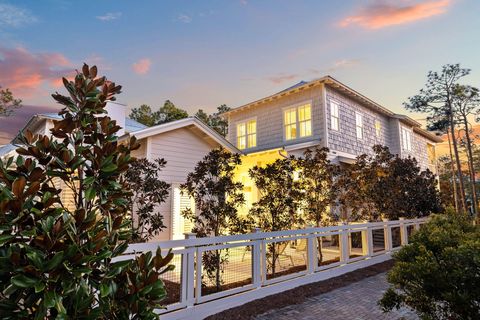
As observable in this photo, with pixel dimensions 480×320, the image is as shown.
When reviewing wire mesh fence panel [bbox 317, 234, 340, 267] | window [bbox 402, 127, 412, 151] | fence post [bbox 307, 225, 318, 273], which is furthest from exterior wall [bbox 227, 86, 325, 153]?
window [bbox 402, 127, 412, 151]

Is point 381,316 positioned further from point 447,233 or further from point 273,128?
point 273,128

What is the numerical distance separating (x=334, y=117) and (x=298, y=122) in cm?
171

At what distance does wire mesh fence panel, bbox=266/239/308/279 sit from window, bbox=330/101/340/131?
25.1ft

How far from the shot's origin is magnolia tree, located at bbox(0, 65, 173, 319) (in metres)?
1.52

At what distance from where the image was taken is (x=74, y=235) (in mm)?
1732

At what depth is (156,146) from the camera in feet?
31.1

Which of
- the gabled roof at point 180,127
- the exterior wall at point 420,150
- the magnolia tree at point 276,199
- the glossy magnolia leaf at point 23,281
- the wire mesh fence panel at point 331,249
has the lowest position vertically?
the wire mesh fence panel at point 331,249

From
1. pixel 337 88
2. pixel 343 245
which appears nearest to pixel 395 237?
pixel 343 245

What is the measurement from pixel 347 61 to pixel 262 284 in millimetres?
11098

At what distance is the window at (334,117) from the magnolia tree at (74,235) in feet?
40.8

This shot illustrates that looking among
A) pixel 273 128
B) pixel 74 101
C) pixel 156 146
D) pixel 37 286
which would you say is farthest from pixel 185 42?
pixel 37 286

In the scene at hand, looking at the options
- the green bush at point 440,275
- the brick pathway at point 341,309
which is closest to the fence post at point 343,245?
the brick pathway at point 341,309

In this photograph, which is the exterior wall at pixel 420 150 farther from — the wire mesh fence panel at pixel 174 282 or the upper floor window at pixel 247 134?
the wire mesh fence panel at pixel 174 282

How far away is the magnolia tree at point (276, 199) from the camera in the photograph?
6945 millimetres
